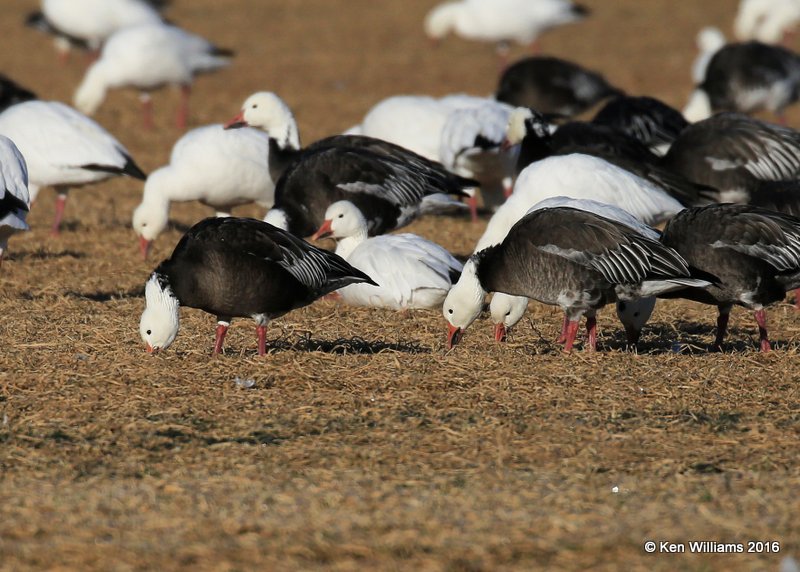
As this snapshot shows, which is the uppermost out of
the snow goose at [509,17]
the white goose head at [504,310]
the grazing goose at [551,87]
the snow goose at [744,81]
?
the snow goose at [509,17]

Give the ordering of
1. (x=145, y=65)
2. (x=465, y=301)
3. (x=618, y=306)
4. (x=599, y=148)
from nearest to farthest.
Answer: (x=465, y=301) < (x=618, y=306) < (x=599, y=148) < (x=145, y=65)

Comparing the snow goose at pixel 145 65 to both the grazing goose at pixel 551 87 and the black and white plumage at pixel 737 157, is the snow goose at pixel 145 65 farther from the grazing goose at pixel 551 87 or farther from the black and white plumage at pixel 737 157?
the black and white plumage at pixel 737 157

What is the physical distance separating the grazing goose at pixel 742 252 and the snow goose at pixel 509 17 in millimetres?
13975

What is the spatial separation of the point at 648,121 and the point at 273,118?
138 inches

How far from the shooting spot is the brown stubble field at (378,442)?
4465 mm

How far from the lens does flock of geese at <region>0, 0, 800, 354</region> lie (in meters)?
6.94

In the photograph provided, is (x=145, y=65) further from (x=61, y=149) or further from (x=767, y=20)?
(x=767, y=20)

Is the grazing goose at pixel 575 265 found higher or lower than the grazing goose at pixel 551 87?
lower

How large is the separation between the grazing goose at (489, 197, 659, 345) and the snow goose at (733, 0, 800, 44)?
620 inches

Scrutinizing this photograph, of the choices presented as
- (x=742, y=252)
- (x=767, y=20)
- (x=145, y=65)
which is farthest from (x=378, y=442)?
(x=767, y=20)

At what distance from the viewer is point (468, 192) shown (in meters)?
11.2

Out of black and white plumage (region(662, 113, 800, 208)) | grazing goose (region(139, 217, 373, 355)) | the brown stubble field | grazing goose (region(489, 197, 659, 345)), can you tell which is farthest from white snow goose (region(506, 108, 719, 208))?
grazing goose (region(139, 217, 373, 355))

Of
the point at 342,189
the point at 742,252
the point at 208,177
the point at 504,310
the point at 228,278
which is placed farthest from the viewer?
the point at 208,177

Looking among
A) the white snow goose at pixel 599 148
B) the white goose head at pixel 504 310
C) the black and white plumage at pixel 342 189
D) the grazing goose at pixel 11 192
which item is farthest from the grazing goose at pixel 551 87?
the white goose head at pixel 504 310
